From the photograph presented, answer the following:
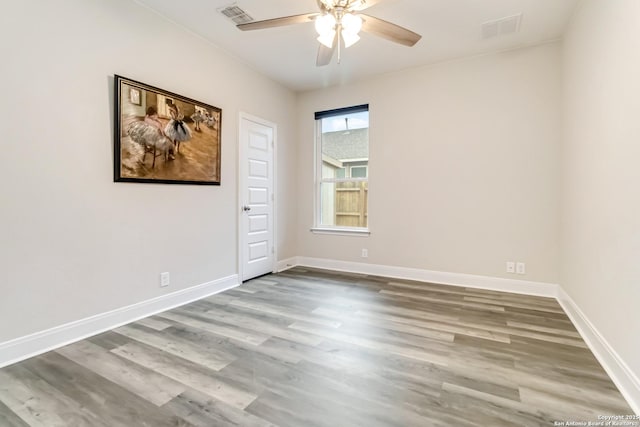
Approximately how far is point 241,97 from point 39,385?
3.27 m

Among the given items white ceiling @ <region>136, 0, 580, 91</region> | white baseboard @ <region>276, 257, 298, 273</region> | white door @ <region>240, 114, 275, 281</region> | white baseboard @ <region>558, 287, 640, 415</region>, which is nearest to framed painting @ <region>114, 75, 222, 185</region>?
white door @ <region>240, 114, 275, 281</region>

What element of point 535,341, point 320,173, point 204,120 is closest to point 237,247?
point 204,120

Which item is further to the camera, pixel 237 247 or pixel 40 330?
pixel 237 247

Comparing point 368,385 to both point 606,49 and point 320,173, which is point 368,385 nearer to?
point 606,49

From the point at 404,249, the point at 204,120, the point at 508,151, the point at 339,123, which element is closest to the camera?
the point at 204,120

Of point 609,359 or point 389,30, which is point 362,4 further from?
point 609,359

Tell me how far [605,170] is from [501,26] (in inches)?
71.6

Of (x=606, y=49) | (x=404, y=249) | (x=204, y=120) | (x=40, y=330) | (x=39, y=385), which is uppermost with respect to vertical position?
(x=606, y=49)

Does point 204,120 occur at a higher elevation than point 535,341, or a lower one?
higher

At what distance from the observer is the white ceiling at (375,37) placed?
2688 mm

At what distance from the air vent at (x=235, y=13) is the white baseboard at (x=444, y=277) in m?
3.27

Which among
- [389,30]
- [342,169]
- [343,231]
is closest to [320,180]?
[342,169]

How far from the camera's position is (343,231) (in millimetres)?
4582

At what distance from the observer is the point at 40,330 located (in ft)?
6.98
